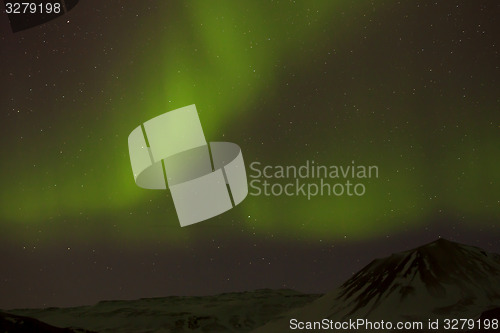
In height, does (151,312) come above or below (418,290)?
above

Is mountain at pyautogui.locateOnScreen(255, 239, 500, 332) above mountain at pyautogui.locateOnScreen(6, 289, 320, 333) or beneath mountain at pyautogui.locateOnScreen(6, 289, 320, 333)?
beneath

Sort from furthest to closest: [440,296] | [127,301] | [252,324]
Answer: [440,296], [252,324], [127,301]

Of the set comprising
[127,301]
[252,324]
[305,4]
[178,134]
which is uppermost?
[305,4]

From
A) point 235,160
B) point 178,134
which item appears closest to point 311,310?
point 235,160

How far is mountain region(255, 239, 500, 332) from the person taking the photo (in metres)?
4.54

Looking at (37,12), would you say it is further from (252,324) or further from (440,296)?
(440,296)

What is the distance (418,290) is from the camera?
33.8ft

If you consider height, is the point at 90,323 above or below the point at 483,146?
below

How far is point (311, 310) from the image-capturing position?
14.3ft

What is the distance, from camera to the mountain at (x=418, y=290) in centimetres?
454

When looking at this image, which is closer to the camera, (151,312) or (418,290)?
(151,312)

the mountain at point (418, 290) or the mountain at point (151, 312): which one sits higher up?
the mountain at point (151, 312)

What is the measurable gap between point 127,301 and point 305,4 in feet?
9.22

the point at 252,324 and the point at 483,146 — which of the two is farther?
the point at 252,324
